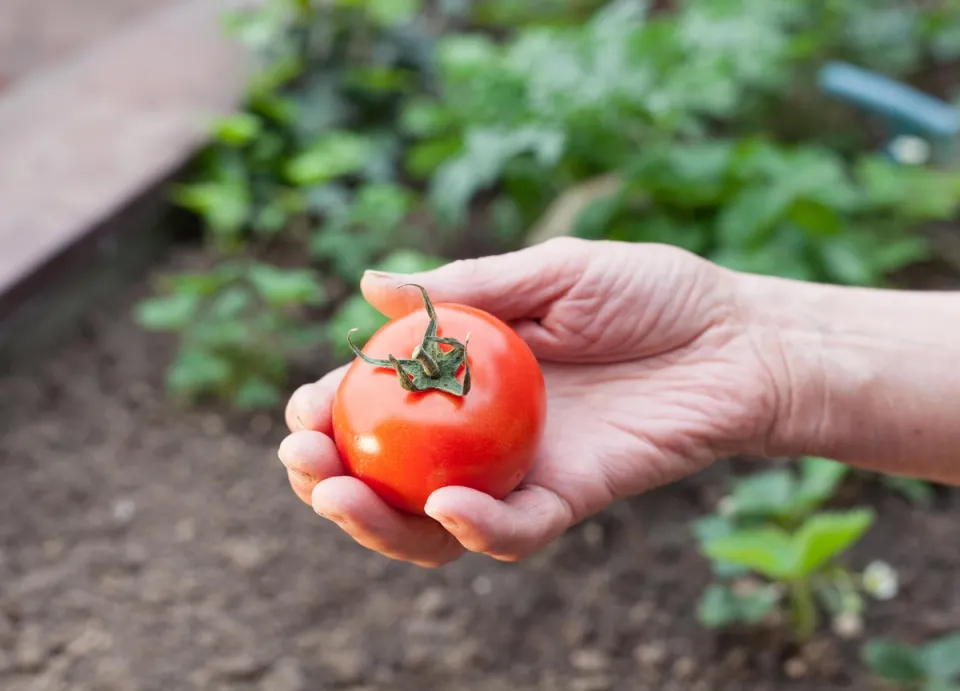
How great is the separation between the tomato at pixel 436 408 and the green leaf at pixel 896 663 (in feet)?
3.51

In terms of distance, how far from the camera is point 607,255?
1682 millimetres

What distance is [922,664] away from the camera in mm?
1864

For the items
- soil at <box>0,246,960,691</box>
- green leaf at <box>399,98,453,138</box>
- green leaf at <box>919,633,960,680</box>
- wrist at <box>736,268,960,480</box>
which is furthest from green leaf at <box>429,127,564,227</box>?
green leaf at <box>919,633,960,680</box>

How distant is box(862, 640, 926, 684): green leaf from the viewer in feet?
6.09

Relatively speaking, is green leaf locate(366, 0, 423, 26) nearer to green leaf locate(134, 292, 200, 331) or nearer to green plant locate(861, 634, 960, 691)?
green leaf locate(134, 292, 200, 331)

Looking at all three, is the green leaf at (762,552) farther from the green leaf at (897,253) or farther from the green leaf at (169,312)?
the green leaf at (169,312)

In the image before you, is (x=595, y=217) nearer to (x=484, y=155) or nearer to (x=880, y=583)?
(x=484, y=155)

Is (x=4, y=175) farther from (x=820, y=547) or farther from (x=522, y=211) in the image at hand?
(x=820, y=547)

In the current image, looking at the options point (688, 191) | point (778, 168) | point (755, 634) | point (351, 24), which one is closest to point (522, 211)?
point (688, 191)

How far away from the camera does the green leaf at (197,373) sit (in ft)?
8.54

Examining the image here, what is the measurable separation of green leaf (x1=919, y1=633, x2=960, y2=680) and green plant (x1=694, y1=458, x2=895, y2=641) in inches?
9.4

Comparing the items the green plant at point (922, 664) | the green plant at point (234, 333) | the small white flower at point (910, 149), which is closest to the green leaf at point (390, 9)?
the green plant at point (234, 333)

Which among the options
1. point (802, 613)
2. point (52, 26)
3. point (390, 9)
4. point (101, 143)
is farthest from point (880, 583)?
point (52, 26)

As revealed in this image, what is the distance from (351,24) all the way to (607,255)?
2461 mm
